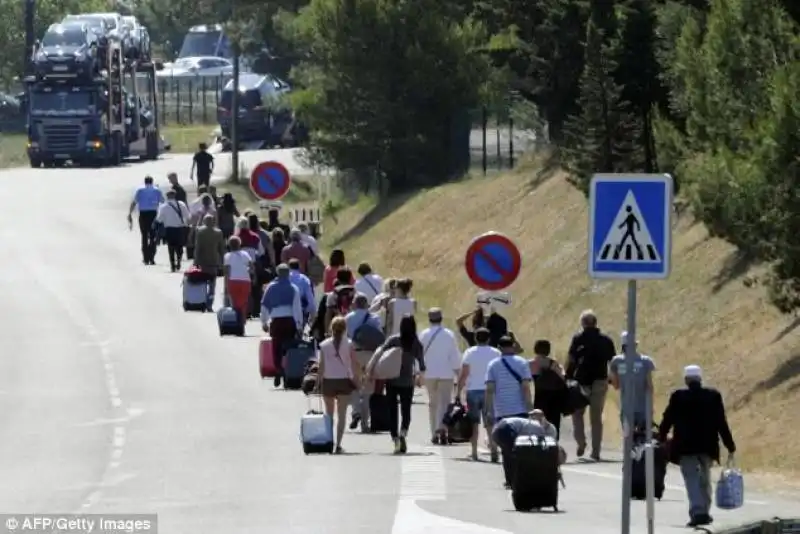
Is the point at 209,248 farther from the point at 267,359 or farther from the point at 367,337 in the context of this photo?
the point at 367,337

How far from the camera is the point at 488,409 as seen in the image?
22.5 metres

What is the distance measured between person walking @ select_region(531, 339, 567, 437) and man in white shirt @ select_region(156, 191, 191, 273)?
61.7 ft

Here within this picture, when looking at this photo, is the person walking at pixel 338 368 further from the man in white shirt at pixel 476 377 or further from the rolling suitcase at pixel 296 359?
the rolling suitcase at pixel 296 359

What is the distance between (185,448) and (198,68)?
79121 millimetres

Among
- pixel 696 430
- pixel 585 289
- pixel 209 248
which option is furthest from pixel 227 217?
pixel 696 430

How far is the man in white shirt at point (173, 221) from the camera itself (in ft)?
136

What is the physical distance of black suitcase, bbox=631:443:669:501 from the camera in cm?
1934

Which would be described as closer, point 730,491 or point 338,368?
point 730,491

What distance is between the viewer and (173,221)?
136 feet

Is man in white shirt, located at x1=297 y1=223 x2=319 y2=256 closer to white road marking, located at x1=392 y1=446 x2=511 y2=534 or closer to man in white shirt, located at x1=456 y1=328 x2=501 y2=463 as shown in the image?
white road marking, located at x1=392 y1=446 x2=511 y2=534

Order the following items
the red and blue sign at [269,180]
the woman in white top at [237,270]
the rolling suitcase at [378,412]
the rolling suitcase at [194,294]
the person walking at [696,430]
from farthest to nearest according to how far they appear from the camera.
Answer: the red and blue sign at [269,180]
the rolling suitcase at [194,294]
the woman in white top at [237,270]
the rolling suitcase at [378,412]
the person walking at [696,430]

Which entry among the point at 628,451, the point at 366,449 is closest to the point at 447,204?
the point at 366,449

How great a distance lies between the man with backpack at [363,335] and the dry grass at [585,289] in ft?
12.4

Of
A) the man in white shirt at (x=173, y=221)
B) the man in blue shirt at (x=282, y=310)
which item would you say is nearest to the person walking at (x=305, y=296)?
the man in blue shirt at (x=282, y=310)
